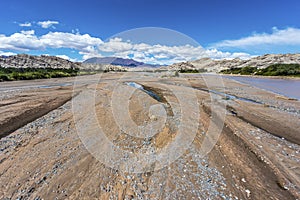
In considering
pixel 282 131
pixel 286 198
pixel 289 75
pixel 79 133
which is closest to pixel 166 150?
pixel 286 198

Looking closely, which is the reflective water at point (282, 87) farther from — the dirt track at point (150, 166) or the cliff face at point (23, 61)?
the cliff face at point (23, 61)

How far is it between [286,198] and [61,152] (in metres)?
8.22

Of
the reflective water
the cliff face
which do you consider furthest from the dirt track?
the cliff face

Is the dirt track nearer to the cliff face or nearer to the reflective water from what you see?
the reflective water

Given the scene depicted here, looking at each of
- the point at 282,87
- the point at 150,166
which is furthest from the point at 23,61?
the point at 150,166

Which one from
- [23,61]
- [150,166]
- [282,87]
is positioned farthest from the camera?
[23,61]

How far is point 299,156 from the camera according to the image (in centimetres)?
759

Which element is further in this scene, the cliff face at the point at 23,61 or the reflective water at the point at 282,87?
the cliff face at the point at 23,61

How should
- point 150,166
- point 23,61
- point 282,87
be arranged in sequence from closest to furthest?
point 150,166 < point 282,87 < point 23,61

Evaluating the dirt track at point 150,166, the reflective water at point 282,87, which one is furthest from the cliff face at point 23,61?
the reflective water at point 282,87

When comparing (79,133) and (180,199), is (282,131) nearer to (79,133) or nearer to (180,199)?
(180,199)

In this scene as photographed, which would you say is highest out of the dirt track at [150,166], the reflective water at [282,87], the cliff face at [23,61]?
the cliff face at [23,61]

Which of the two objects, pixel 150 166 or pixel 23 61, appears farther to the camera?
pixel 23 61

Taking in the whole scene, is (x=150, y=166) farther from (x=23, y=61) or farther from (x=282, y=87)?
(x=23, y=61)
